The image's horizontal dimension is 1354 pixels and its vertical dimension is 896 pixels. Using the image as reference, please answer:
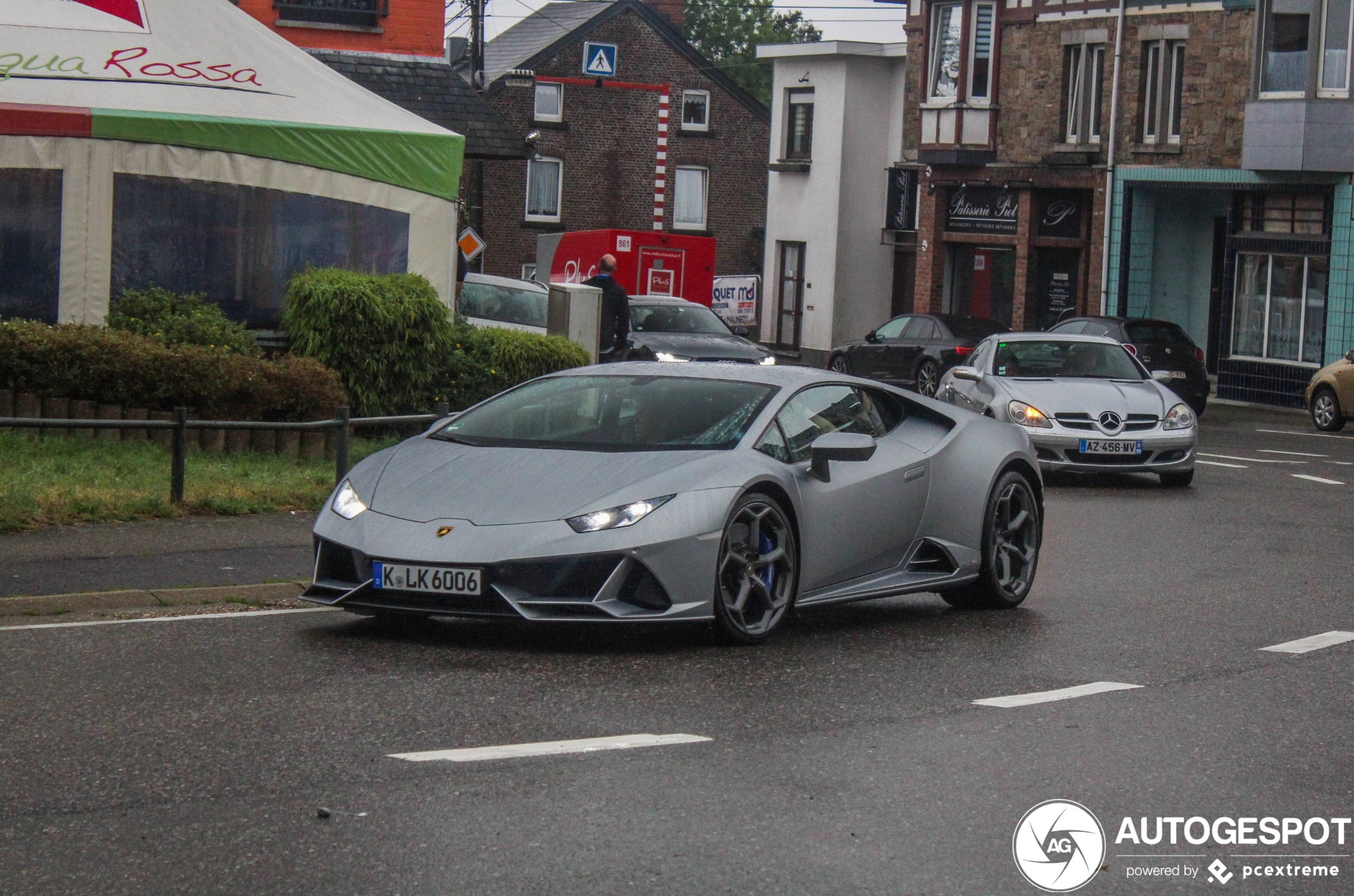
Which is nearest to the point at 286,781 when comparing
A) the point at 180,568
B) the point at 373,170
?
the point at 180,568

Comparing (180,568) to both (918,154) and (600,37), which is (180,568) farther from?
(600,37)

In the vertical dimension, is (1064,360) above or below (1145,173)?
below

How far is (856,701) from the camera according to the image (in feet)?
23.8

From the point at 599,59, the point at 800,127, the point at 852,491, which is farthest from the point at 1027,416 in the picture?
the point at 599,59

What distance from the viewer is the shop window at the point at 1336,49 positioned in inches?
1272

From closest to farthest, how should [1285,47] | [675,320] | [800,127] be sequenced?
[675,320] < [1285,47] < [800,127]

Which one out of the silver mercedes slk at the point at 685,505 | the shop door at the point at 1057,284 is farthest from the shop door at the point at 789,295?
the silver mercedes slk at the point at 685,505

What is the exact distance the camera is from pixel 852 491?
8.91 meters

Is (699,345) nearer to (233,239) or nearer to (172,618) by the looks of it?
(233,239)

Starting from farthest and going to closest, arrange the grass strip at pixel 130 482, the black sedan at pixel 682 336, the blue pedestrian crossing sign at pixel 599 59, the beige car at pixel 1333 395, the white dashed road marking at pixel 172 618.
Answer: the blue pedestrian crossing sign at pixel 599 59
the beige car at pixel 1333 395
the black sedan at pixel 682 336
the grass strip at pixel 130 482
the white dashed road marking at pixel 172 618

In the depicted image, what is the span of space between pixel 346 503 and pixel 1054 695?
10.2ft

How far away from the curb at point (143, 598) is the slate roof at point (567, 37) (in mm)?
51716

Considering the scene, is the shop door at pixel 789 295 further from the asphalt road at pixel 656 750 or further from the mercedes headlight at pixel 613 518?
the mercedes headlight at pixel 613 518

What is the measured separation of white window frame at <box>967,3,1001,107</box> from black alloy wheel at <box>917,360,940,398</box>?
441 inches
